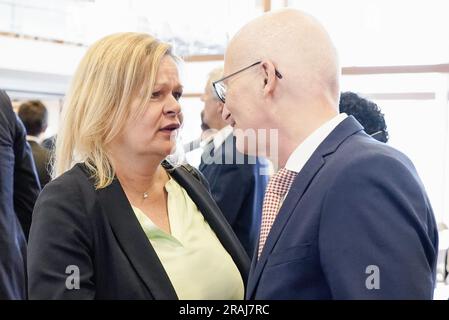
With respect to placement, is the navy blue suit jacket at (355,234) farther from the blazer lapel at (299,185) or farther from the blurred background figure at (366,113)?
the blurred background figure at (366,113)

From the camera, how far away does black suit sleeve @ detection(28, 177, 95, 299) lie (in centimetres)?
138

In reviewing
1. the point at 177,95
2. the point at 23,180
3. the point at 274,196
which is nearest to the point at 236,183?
the point at 23,180

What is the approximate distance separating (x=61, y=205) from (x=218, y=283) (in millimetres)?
484

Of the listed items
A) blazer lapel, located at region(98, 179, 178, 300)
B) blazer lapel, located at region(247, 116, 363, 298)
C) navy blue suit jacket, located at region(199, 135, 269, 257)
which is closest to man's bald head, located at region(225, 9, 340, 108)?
blazer lapel, located at region(247, 116, 363, 298)

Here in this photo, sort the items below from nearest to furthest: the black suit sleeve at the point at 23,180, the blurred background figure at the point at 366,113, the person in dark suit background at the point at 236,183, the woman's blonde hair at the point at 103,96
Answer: the woman's blonde hair at the point at 103,96, the blurred background figure at the point at 366,113, the black suit sleeve at the point at 23,180, the person in dark suit background at the point at 236,183

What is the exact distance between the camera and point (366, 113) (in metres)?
2.21

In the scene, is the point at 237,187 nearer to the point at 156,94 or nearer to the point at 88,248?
the point at 156,94

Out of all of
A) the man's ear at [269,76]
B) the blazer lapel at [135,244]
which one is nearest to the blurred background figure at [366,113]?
the man's ear at [269,76]

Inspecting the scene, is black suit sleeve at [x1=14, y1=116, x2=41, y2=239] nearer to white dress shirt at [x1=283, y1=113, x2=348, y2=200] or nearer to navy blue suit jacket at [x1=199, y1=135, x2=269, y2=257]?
navy blue suit jacket at [x1=199, y1=135, x2=269, y2=257]

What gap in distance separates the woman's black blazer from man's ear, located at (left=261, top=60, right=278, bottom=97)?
49cm

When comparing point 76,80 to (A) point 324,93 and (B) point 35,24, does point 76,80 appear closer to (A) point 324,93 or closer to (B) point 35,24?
(A) point 324,93

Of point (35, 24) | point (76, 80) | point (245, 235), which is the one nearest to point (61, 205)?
point (76, 80)

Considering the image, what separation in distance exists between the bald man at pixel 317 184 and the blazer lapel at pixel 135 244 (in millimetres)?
279

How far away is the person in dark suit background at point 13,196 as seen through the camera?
2260 millimetres
